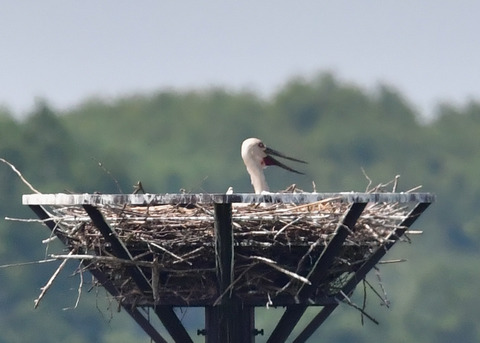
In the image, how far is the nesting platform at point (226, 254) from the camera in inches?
329

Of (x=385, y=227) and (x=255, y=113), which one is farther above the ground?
(x=255, y=113)

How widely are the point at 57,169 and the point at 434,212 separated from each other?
8747mm

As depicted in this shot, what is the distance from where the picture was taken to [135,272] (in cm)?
846

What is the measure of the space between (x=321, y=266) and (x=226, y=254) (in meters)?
0.49

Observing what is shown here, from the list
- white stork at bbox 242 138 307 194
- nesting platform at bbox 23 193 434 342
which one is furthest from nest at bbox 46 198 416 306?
white stork at bbox 242 138 307 194

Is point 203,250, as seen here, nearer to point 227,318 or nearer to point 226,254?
point 226,254

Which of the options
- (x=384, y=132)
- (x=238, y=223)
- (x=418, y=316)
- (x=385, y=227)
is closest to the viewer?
(x=238, y=223)

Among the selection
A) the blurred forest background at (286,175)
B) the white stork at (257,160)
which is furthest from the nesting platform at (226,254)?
the blurred forest background at (286,175)

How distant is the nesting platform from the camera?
8.37 meters

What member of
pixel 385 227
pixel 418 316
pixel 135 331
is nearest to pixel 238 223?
pixel 385 227

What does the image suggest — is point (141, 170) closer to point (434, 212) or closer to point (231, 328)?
point (434, 212)

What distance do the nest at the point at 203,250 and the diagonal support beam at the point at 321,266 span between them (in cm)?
7

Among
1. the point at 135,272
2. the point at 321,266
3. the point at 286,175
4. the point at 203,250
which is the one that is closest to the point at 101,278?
the point at 135,272

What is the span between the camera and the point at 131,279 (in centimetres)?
869
